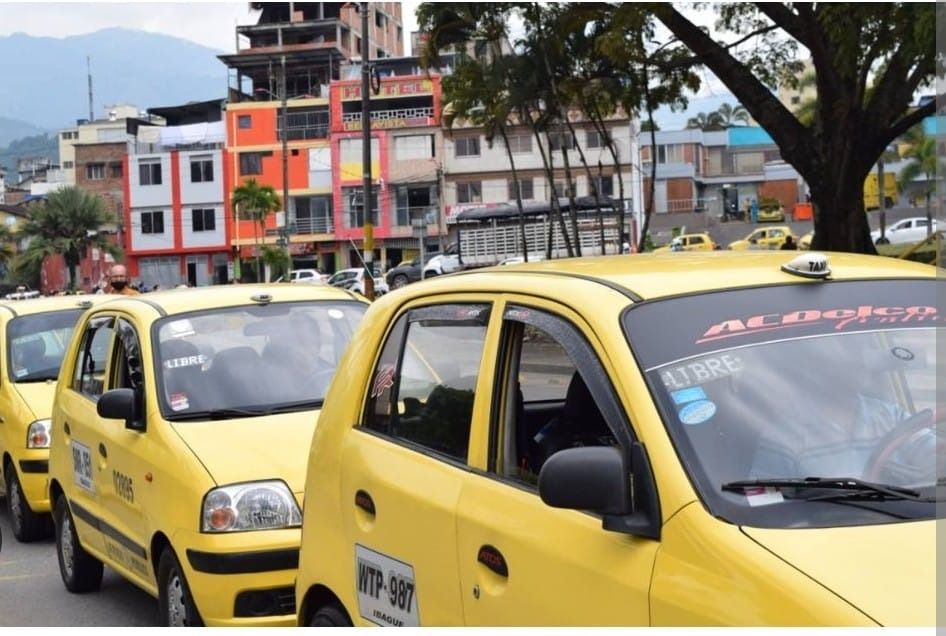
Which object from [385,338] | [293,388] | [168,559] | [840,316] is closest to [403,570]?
[385,338]

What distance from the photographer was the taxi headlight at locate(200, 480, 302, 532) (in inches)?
232

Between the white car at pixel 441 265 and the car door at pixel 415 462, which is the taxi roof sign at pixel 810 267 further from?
the white car at pixel 441 265

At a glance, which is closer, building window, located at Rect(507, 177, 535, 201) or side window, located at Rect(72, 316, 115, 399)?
side window, located at Rect(72, 316, 115, 399)

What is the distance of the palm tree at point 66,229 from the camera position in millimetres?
71125

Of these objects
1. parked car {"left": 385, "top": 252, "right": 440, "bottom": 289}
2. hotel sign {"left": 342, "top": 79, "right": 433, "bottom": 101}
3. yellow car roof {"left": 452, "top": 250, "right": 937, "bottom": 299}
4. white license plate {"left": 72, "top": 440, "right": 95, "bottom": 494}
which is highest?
hotel sign {"left": 342, "top": 79, "right": 433, "bottom": 101}

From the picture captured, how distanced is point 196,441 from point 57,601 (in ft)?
7.57

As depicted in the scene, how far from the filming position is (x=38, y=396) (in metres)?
10.5

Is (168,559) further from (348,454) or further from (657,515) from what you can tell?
(657,515)

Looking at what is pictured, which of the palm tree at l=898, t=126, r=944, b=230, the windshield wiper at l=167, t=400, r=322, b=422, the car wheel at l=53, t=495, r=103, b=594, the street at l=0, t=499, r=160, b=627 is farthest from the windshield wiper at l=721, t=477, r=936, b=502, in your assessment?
the palm tree at l=898, t=126, r=944, b=230

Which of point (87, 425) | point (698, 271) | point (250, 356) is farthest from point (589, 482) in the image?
point (87, 425)

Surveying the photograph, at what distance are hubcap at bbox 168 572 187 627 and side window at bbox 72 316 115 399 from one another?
210 cm

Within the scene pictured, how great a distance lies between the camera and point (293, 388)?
7.22m

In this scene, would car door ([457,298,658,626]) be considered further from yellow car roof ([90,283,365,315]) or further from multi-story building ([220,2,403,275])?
multi-story building ([220,2,403,275])

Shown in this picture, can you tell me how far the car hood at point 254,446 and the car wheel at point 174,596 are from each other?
1.60ft
